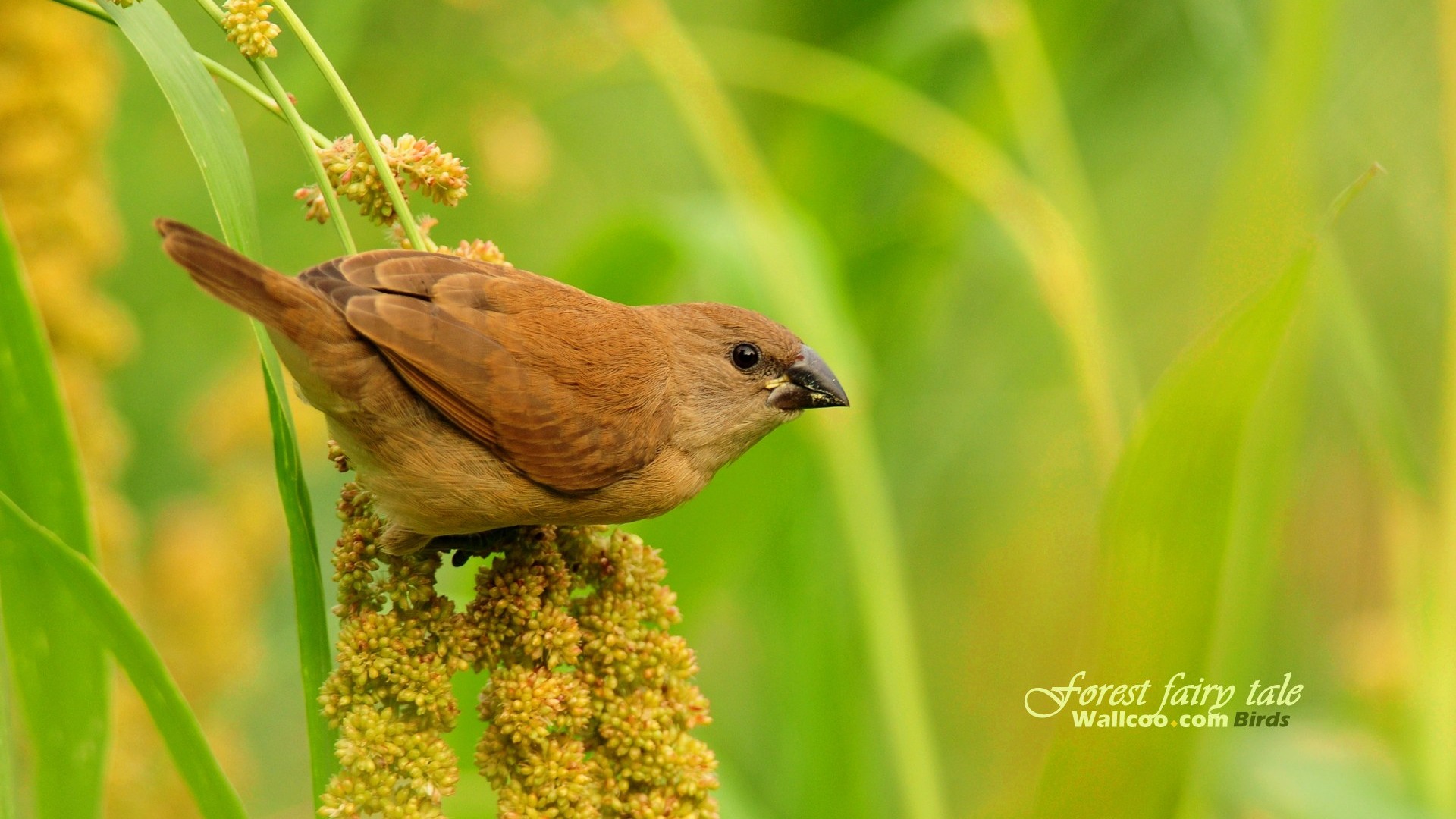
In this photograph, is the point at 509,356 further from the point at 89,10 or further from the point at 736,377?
the point at 89,10

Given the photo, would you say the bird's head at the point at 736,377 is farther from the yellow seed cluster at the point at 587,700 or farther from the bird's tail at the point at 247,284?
the bird's tail at the point at 247,284

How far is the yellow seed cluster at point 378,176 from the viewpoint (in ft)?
5.57

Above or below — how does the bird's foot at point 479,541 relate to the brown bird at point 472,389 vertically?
below

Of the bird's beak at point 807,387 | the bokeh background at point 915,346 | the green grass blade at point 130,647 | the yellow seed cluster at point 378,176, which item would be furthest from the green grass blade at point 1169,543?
the green grass blade at point 130,647

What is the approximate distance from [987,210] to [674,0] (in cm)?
179

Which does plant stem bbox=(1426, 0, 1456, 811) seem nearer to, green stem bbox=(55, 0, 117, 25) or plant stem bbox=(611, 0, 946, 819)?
plant stem bbox=(611, 0, 946, 819)

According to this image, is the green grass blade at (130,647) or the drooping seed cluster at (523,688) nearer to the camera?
the green grass blade at (130,647)

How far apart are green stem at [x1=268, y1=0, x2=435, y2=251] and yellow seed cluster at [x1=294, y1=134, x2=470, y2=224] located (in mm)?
16

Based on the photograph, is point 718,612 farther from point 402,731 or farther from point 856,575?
point 402,731

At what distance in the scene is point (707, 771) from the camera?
180cm

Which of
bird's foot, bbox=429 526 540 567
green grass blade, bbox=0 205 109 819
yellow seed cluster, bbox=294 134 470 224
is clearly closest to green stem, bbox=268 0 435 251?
yellow seed cluster, bbox=294 134 470 224

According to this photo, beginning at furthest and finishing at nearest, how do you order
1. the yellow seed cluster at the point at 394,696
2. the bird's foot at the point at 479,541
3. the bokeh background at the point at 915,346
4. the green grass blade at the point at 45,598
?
the bokeh background at the point at 915,346, the bird's foot at the point at 479,541, the yellow seed cluster at the point at 394,696, the green grass blade at the point at 45,598

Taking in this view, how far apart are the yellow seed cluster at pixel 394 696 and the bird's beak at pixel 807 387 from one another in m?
0.91

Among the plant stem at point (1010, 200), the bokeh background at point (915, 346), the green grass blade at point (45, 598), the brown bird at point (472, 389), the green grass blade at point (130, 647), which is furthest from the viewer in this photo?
the plant stem at point (1010, 200)
